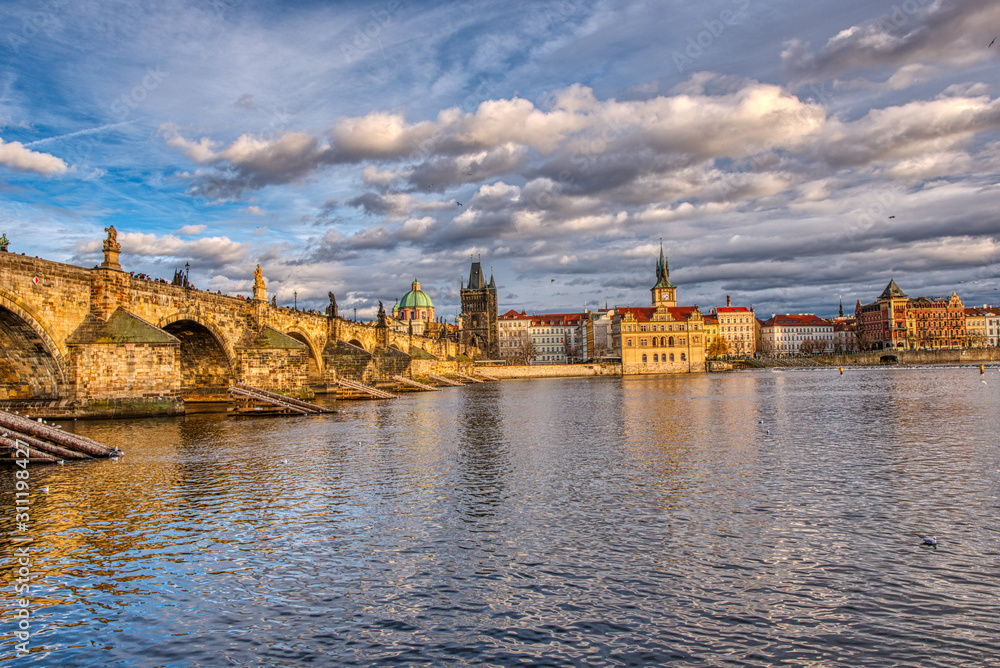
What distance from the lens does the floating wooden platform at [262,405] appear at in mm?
32562

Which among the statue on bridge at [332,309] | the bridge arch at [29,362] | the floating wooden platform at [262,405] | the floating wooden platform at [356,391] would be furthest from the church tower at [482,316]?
the bridge arch at [29,362]

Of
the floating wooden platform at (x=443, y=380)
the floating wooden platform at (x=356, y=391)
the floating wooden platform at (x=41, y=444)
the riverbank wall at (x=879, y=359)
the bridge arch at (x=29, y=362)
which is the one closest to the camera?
the floating wooden platform at (x=41, y=444)

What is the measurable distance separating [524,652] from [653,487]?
7.56 m

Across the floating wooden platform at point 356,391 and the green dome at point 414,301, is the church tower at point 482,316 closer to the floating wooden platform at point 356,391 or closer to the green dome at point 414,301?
the green dome at point 414,301

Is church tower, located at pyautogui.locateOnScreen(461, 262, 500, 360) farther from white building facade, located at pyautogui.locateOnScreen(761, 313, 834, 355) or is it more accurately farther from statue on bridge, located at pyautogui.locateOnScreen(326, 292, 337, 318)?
statue on bridge, located at pyautogui.locateOnScreen(326, 292, 337, 318)

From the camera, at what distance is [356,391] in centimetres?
4934

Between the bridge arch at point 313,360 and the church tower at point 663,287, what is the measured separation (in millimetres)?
124466

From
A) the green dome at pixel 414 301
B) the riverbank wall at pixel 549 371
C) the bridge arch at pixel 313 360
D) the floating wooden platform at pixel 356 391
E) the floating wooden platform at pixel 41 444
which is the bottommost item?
the riverbank wall at pixel 549 371

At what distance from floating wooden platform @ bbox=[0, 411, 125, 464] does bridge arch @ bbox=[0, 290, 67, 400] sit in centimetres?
1013

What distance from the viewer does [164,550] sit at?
9.12m

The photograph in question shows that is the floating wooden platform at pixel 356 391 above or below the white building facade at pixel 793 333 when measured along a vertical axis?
below

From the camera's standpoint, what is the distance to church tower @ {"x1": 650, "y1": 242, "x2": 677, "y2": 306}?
170 metres

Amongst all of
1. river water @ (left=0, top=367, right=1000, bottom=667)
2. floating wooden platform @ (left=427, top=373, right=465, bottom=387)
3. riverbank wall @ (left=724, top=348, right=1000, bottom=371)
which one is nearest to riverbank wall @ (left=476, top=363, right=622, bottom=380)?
floating wooden platform @ (left=427, top=373, right=465, bottom=387)

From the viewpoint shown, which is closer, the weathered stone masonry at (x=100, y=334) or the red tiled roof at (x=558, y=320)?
the weathered stone masonry at (x=100, y=334)
